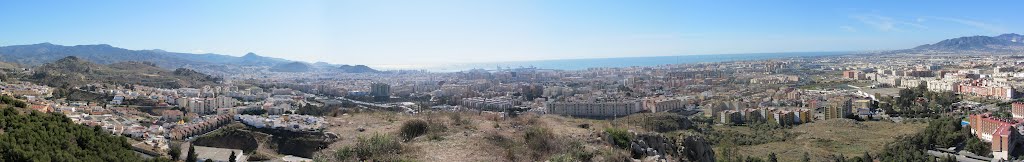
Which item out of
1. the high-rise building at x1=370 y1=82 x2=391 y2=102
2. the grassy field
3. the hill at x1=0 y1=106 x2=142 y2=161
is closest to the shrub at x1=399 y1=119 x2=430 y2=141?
the hill at x1=0 y1=106 x2=142 y2=161

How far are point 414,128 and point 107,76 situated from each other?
39.2 metres

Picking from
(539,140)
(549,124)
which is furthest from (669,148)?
(539,140)

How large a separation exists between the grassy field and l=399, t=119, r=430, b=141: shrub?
10.8m

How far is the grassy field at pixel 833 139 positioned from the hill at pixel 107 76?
30886mm

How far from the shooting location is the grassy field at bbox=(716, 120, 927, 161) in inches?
742

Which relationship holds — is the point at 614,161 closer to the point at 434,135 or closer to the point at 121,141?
the point at 434,135

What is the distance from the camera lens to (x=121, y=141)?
10180mm

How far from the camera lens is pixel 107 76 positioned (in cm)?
4219

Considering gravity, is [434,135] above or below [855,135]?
above

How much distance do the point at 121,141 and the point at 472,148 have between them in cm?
542

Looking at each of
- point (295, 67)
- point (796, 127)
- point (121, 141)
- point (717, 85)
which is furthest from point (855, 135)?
point (295, 67)

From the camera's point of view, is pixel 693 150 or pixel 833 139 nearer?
pixel 693 150

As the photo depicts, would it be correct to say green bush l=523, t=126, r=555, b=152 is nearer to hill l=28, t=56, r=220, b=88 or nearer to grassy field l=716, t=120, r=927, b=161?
grassy field l=716, t=120, r=927, b=161

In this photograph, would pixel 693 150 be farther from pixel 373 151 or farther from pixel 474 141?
pixel 373 151
